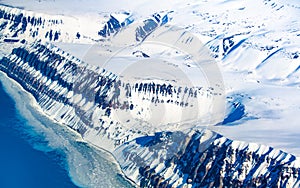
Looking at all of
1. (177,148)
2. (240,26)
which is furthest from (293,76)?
(177,148)

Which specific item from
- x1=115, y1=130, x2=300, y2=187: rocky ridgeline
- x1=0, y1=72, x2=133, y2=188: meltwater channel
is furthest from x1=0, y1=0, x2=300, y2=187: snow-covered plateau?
x1=0, y1=72, x2=133, y2=188: meltwater channel

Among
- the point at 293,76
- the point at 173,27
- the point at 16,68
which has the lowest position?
the point at 16,68

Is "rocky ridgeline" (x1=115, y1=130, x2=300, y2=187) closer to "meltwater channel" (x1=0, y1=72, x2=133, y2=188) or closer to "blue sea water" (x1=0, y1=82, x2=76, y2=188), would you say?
"meltwater channel" (x1=0, y1=72, x2=133, y2=188)

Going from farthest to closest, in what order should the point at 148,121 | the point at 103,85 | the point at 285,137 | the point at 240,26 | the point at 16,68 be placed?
the point at 240,26 → the point at 16,68 → the point at 103,85 → the point at 148,121 → the point at 285,137

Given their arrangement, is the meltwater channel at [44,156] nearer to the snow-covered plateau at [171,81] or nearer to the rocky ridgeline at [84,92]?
the snow-covered plateau at [171,81]

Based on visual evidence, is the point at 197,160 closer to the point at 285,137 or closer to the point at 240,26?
the point at 285,137

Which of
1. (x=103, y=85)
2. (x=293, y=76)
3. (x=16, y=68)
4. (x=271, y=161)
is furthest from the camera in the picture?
(x=16, y=68)
